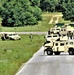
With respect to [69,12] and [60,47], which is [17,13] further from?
[60,47]

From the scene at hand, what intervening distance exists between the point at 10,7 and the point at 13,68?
88957 millimetres

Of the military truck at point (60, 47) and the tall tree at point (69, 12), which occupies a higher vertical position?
the military truck at point (60, 47)

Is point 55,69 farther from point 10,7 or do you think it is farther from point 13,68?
point 10,7

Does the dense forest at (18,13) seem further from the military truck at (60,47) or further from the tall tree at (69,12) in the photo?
the military truck at (60,47)

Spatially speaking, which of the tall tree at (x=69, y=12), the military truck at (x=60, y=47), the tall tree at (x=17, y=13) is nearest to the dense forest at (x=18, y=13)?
the tall tree at (x=17, y=13)

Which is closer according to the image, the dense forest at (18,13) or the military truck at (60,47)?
the military truck at (60,47)

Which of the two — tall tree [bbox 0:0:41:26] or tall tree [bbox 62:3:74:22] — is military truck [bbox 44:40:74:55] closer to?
tall tree [bbox 0:0:41:26]

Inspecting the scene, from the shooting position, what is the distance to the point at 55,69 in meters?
34.8

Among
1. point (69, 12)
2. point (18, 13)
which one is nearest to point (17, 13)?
point (18, 13)

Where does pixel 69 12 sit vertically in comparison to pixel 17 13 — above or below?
below

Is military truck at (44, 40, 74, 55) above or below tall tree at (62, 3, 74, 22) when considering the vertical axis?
above

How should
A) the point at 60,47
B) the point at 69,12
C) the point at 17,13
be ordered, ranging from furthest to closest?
the point at 69,12 < the point at 17,13 < the point at 60,47

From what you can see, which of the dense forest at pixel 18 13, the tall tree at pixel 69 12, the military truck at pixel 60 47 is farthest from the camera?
the tall tree at pixel 69 12

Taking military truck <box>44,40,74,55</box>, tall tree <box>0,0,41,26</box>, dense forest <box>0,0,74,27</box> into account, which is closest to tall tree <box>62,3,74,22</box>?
dense forest <box>0,0,74,27</box>
